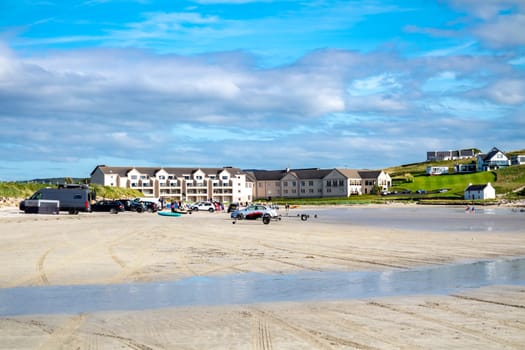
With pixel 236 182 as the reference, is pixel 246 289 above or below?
below

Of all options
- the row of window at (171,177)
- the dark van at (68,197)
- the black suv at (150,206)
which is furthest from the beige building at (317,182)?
the dark van at (68,197)

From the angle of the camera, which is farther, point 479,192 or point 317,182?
point 317,182

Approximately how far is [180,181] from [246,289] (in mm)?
151390

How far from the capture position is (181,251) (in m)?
22.8

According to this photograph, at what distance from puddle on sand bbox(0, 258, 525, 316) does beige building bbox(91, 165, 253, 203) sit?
139990 millimetres

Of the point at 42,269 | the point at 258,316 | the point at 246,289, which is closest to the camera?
the point at 258,316

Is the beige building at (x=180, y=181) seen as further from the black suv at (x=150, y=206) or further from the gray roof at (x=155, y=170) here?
the black suv at (x=150, y=206)

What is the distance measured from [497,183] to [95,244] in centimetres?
15846

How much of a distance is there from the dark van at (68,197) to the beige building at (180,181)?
90.4 m

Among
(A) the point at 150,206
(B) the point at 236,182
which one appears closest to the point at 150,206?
(A) the point at 150,206

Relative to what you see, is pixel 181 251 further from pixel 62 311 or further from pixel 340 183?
pixel 340 183

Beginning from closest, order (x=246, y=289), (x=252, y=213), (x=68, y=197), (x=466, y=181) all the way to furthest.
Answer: (x=246, y=289)
(x=252, y=213)
(x=68, y=197)
(x=466, y=181)

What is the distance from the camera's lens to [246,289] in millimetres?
14164

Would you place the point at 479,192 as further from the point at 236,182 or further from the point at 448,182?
the point at 236,182
